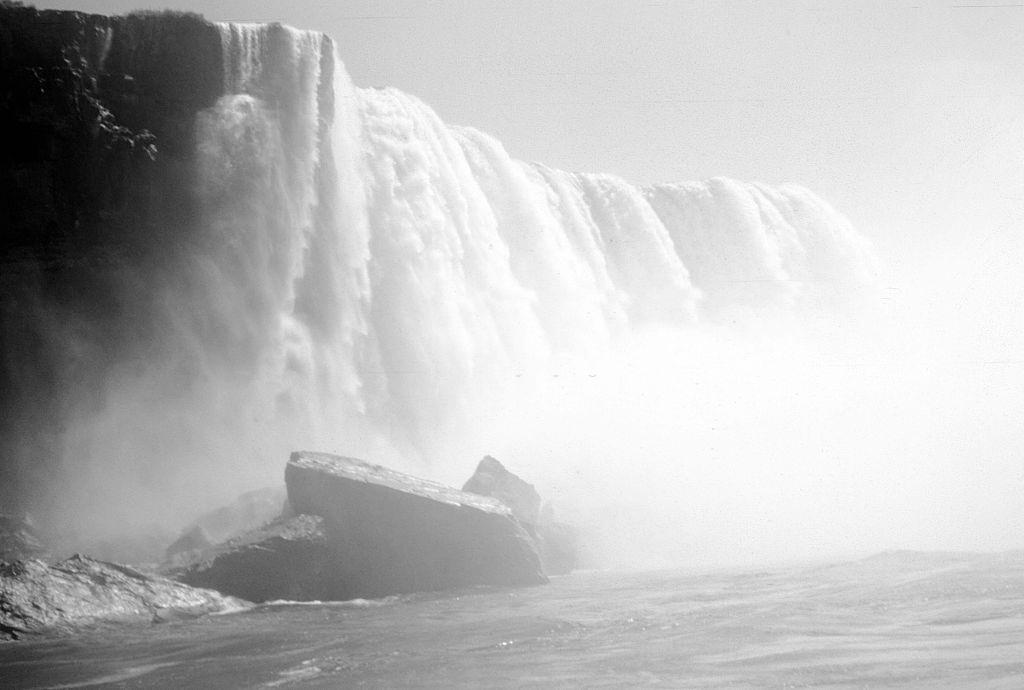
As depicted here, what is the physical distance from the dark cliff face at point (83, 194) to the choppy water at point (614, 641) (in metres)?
13.2

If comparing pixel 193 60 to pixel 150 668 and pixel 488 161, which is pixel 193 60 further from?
pixel 150 668

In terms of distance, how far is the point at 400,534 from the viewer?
1547cm

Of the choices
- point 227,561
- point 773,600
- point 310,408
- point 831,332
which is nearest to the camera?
point 773,600

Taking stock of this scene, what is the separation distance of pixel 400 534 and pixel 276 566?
6.07ft

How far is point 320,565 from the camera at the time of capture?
48.9ft

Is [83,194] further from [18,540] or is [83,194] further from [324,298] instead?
[18,540]

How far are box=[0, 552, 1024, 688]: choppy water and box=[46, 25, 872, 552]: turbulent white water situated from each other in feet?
35.7

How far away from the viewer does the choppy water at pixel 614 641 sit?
297 inches

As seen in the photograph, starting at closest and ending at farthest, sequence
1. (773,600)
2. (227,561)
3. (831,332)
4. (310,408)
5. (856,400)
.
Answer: (773,600)
(227,561)
(310,408)
(856,400)
(831,332)

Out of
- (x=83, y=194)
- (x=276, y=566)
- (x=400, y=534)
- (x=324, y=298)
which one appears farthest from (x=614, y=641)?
(x=83, y=194)

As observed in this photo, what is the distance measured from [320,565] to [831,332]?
100ft

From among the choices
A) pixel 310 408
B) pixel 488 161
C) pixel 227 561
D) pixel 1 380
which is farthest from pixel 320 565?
pixel 488 161

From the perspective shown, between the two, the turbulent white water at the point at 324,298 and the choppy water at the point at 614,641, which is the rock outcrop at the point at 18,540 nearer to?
the turbulent white water at the point at 324,298

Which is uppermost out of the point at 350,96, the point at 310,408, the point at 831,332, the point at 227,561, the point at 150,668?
the point at 350,96
